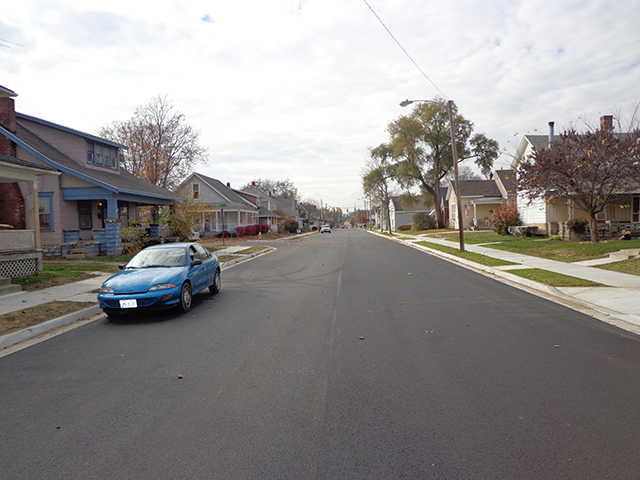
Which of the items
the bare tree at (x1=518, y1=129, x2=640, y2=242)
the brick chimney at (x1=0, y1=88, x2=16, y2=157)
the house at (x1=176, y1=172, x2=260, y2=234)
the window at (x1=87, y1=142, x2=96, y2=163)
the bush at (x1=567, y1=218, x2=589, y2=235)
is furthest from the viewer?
the house at (x1=176, y1=172, x2=260, y2=234)

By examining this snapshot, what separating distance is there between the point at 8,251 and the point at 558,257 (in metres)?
19.6

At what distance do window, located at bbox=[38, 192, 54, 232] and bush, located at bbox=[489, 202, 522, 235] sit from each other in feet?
91.6

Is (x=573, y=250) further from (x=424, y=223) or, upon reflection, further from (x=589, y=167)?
(x=424, y=223)

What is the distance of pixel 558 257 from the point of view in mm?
18188

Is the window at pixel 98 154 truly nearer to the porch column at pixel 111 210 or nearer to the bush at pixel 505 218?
the porch column at pixel 111 210

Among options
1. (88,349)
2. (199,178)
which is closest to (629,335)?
(88,349)

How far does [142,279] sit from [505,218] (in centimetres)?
2851

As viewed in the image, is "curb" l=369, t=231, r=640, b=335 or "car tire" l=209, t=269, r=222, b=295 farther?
"car tire" l=209, t=269, r=222, b=295

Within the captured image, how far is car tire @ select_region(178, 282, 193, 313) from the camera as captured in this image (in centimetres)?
930

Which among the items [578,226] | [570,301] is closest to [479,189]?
[578,226]

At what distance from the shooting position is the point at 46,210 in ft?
71.2

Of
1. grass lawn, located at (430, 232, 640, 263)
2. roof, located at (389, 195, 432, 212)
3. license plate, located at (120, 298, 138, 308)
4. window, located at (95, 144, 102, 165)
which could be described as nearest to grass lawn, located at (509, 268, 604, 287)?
grass lawn, located at (430, 232, 640, 263)

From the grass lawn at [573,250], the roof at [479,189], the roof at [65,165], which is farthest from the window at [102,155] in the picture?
the roof at [479,189]

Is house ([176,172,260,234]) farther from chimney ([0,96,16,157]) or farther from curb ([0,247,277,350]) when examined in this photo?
curb ([0,247,277,350])
